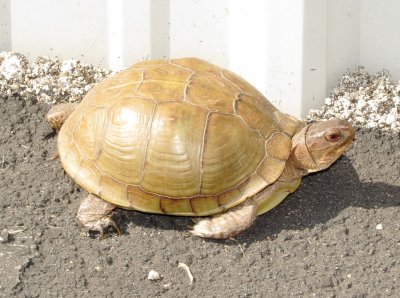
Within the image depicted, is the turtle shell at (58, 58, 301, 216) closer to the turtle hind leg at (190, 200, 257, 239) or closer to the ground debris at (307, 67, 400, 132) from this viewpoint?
the turtle hind leg at (190, 200, 257, 239)

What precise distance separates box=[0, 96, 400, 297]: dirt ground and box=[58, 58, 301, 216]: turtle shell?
0.21 m

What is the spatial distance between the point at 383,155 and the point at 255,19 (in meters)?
1.02

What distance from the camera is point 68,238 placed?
4.39 m

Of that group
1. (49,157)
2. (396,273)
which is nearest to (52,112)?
(49,157)

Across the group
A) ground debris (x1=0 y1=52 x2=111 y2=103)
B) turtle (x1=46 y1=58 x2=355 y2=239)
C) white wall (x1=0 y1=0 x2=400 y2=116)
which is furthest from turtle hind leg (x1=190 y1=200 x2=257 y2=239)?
ground debris (x1=0 y1=52 x2=111 y2=103)

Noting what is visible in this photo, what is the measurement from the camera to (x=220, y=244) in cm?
440

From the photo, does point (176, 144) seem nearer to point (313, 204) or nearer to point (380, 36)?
point (313, 204)

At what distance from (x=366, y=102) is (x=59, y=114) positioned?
5.62ft

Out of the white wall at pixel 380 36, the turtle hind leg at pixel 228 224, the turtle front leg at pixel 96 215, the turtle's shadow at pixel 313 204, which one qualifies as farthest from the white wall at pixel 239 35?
the turtle front leg at pixel 96 215

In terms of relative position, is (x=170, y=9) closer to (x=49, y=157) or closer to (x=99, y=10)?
(x=99, y=10)

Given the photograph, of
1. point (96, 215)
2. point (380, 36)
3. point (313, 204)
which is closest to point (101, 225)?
point (96, 215)

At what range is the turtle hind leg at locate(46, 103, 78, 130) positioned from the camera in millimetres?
4898

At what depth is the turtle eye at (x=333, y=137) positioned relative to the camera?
448cm

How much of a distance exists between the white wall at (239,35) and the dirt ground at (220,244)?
0.54 m
